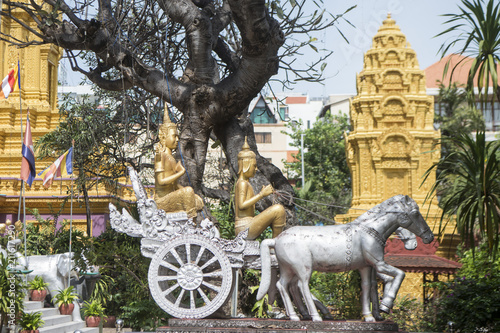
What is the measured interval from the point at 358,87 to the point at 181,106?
62.0ft

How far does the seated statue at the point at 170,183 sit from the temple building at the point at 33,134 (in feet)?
41.1

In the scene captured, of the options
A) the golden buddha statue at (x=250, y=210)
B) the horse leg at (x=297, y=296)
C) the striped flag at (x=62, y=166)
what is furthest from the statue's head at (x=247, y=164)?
the striped flag at (x=62, y=166)

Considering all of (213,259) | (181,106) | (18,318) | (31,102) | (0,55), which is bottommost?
(18,318)

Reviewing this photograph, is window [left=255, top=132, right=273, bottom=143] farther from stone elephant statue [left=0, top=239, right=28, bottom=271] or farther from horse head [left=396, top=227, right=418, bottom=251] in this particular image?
horse head [left=396, top=227, right=418, bottom=251]

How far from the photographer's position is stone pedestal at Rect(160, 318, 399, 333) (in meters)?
6.95

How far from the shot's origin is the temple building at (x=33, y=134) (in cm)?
2111

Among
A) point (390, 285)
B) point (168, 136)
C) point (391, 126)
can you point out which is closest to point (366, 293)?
point (390, 285)

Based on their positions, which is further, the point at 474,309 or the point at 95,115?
the point at 95,115

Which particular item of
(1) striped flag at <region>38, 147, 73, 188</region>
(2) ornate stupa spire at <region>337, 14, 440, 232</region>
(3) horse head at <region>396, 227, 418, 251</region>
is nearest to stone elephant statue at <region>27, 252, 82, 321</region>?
(1) striped flag at <region>38, 147, 73, 188</region>

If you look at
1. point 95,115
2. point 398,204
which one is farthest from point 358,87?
point 398,204

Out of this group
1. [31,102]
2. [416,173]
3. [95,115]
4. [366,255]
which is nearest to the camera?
[366,255]

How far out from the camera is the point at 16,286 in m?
9.91

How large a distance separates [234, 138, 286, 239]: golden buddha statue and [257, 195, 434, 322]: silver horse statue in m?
0.30

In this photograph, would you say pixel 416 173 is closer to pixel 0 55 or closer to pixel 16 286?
pixel 0 55
